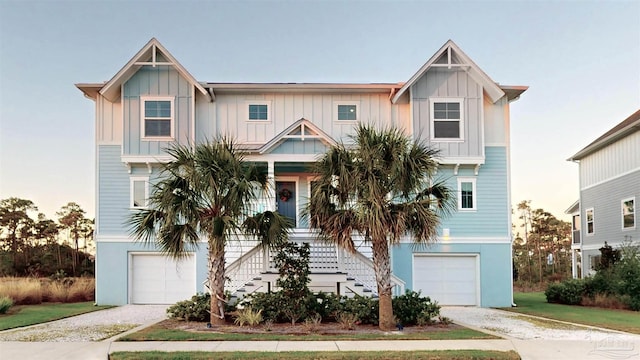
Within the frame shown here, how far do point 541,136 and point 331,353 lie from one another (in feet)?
65.4

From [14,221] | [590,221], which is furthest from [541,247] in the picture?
[14,221]

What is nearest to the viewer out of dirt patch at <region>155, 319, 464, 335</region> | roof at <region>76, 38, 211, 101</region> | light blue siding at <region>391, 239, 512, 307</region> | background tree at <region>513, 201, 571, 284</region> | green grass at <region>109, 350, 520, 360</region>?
green grass at <region>109, 350, 520, 360</region>

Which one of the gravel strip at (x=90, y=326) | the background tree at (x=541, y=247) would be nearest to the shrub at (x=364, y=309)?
the gravel strip at (x=90, y=326)

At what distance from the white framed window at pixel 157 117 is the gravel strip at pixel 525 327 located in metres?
12.5

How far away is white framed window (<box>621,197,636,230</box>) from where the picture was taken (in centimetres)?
2695

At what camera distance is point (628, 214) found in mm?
27578

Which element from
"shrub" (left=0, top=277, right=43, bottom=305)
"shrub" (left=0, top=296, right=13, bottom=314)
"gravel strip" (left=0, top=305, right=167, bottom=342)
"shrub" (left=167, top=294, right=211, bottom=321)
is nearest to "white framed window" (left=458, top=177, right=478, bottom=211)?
"shrub" (left=167, top=294, right=211, bottom=321)

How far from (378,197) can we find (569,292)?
1376 centimetres

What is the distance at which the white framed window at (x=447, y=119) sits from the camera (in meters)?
22.4

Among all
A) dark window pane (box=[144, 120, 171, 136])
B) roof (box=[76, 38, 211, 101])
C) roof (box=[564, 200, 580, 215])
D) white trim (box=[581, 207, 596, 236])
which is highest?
roof (box=[76, 38, 211, 101])

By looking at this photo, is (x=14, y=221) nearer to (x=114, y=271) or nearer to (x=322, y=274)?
(x=114, y=271)

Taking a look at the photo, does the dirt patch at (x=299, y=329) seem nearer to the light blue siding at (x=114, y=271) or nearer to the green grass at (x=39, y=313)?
the green grass at (x=39, y=313)

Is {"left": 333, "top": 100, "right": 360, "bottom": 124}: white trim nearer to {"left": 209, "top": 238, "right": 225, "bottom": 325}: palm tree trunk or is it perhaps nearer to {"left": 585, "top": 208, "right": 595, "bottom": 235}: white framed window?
{"left": 209, "top": 238, "right": 225, "bottom": 325}: palm tree trunk

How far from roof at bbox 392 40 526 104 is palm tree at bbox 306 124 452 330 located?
26.9 feet
